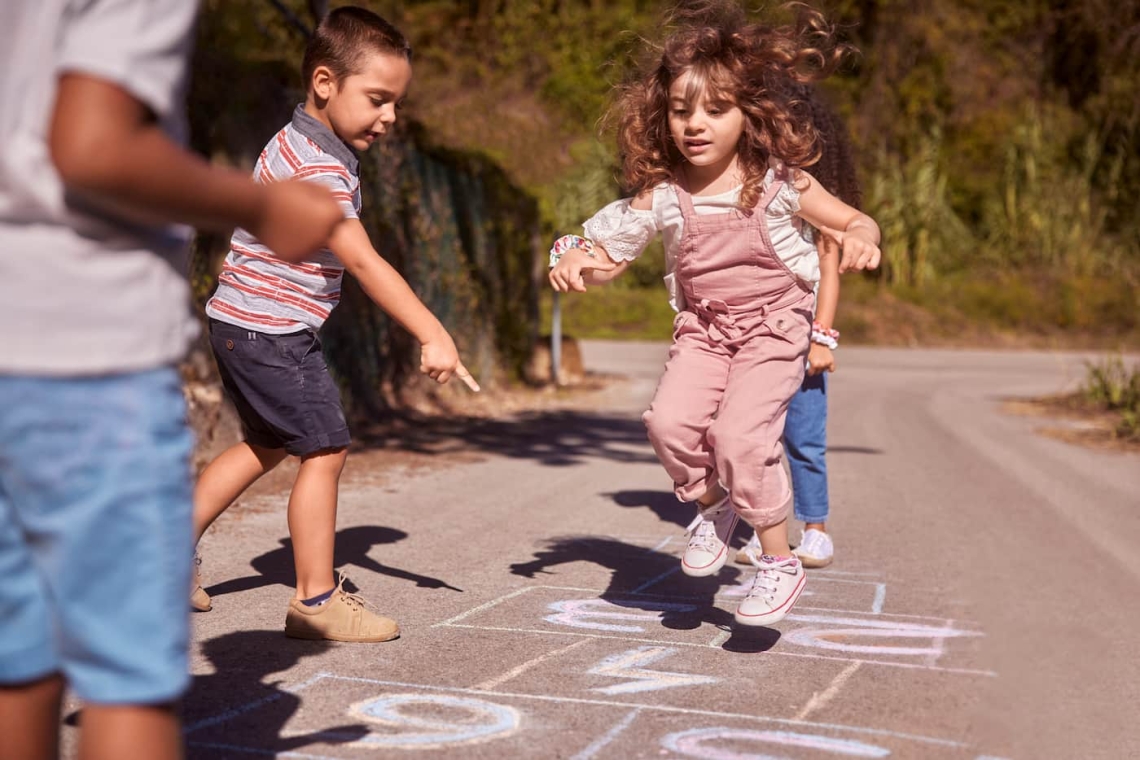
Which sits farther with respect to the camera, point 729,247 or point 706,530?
point 706,530

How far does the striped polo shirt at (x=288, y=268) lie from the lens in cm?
386

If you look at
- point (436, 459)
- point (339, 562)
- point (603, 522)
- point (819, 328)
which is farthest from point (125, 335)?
point (436, 459)

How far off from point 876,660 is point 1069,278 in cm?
2006

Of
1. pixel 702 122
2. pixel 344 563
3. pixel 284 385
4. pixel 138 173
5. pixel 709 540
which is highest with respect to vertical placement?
pixel 702 122

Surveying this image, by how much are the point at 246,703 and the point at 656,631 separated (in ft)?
4.62

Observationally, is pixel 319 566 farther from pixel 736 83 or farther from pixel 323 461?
pixel 736 83

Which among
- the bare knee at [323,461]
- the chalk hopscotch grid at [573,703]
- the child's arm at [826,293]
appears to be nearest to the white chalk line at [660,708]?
the chalk hopscotch grid at [573,703]

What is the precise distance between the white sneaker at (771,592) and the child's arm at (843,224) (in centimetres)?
87

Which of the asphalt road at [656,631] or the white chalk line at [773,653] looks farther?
the white chalk line at [773,653]

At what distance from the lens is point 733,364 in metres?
4.11

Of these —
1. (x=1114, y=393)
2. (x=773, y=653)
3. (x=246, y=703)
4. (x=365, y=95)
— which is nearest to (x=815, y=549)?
(x=773, y=653)

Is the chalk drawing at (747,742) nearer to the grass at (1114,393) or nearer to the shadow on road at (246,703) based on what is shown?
the shadow on road at (246,703)

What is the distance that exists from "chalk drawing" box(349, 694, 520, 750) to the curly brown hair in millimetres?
1645

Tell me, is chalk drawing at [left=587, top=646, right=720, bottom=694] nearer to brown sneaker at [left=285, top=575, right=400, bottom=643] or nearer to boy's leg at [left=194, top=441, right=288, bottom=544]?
brown sneaker at [left=285, top=575, right=400, bottom=643]
